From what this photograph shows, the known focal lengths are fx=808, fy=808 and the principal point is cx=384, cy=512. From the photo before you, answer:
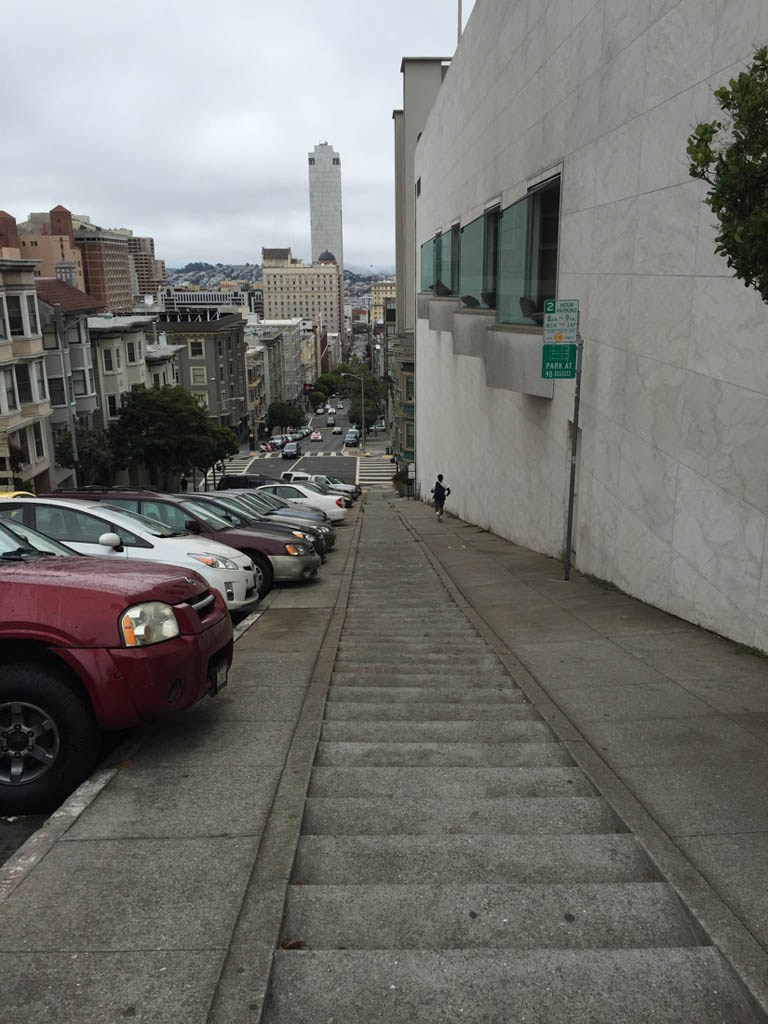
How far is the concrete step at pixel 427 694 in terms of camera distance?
643cm

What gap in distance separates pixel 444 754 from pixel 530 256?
1240cm

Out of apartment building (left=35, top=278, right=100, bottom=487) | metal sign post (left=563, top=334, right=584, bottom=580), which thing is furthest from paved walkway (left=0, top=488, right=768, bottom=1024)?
apartment building (left=35, top=278, right=100, bottom=487)

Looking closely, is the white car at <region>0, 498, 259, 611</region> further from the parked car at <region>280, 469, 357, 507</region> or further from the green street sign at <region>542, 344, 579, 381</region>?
the parked car at <region>280, 469, 357, 507</region>

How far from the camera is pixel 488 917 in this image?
127 inches

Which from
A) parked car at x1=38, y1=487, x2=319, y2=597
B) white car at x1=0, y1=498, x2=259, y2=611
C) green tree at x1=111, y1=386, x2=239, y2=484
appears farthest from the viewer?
green tree at x1=111, y1=386, x2=239, y2=484

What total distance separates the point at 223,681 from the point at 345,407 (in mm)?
166555

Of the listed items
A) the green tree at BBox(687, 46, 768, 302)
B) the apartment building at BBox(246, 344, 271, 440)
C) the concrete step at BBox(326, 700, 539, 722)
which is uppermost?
the green tree at BBox(687, 46, 768, 302)

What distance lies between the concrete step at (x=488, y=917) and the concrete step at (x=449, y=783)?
99 cm

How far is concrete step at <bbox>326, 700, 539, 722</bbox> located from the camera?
5.90 m

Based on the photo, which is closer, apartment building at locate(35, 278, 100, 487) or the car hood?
the car hood

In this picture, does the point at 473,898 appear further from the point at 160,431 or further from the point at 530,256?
the point at 160,431

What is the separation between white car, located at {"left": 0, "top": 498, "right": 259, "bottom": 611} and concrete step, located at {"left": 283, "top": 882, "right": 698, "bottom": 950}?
5.83m

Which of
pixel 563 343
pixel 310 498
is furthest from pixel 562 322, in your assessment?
pixel 310 498

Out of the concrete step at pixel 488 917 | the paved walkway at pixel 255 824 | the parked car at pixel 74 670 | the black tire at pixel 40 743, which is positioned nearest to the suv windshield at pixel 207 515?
the paved walkway at pixel 255 824
